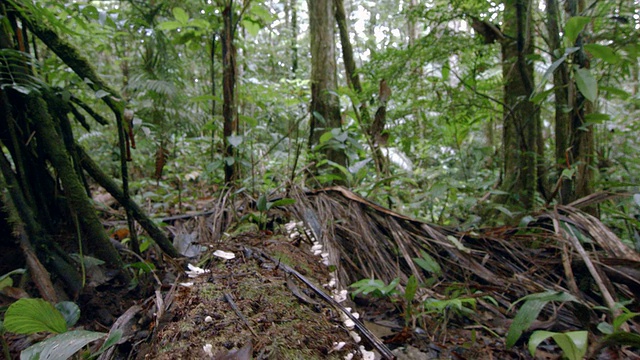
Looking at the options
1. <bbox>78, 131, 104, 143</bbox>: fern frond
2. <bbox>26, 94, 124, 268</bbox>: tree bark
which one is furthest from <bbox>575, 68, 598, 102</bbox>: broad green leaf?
<bbox>78, 131, 104, 143</bbox>: fern frond

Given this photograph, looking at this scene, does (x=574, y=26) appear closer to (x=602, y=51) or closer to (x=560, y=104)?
(x=602, y=51)

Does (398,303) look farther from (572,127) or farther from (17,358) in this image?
(572,127)

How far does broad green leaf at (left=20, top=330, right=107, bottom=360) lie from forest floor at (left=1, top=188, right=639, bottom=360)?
0.10m

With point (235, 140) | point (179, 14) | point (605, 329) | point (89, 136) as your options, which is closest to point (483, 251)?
point (605, 329)

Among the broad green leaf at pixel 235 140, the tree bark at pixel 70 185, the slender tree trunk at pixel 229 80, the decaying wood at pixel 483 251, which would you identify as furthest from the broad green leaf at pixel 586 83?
the tree bark at pixel 70 185

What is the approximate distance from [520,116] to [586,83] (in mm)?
1074

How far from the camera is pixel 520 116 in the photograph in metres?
2.75

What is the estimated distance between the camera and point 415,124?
10.9 feet

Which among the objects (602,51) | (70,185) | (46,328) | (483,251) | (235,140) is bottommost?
(483,251)

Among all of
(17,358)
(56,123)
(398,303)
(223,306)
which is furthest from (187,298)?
(56,123)

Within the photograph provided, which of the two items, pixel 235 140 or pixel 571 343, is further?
pixel 235 140

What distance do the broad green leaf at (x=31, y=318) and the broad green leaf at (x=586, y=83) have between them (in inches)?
84.3

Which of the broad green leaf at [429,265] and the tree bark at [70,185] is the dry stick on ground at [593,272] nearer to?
the broad green leaf at [429,265]

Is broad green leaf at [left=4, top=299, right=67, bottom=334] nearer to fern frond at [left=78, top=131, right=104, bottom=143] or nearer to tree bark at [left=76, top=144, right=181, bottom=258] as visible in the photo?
tree bark at [left=76, top=144, right=181, bottom=258]
